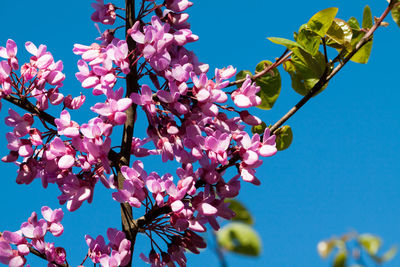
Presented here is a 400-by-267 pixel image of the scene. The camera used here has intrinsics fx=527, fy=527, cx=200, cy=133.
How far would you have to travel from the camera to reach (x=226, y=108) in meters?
1.47

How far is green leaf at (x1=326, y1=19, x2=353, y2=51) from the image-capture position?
1480 millimetres

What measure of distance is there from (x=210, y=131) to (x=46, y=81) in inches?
19.7

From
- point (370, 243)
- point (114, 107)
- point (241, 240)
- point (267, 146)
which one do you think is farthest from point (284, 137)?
point (370, 243)

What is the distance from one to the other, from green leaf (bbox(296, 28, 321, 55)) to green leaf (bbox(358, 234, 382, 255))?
88.1 inches

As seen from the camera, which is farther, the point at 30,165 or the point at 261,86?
the point at 261,86

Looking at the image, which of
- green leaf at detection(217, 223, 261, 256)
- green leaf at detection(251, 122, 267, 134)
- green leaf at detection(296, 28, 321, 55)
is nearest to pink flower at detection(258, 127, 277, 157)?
green leaf at detection(251, 122, 267, 134)

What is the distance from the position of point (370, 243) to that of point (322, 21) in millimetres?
2343

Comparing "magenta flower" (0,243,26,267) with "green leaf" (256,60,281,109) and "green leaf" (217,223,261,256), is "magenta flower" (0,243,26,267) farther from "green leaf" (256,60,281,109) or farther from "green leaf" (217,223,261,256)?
"green leaf" (217,223,261,256)

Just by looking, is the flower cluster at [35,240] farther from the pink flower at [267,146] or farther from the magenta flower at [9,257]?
the pink flower at [267,146]

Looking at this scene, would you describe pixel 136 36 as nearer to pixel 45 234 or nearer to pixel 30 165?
pixel 30 165

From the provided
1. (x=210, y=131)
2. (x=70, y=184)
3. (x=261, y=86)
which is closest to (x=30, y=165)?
(x=70, y=184)

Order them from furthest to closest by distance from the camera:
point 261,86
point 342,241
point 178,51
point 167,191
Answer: point 342,241
point 261,86
point 178,51
point 167,191

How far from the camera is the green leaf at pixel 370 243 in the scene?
340 centimetres

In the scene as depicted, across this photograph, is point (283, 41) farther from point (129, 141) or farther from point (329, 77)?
point (129, 141)
